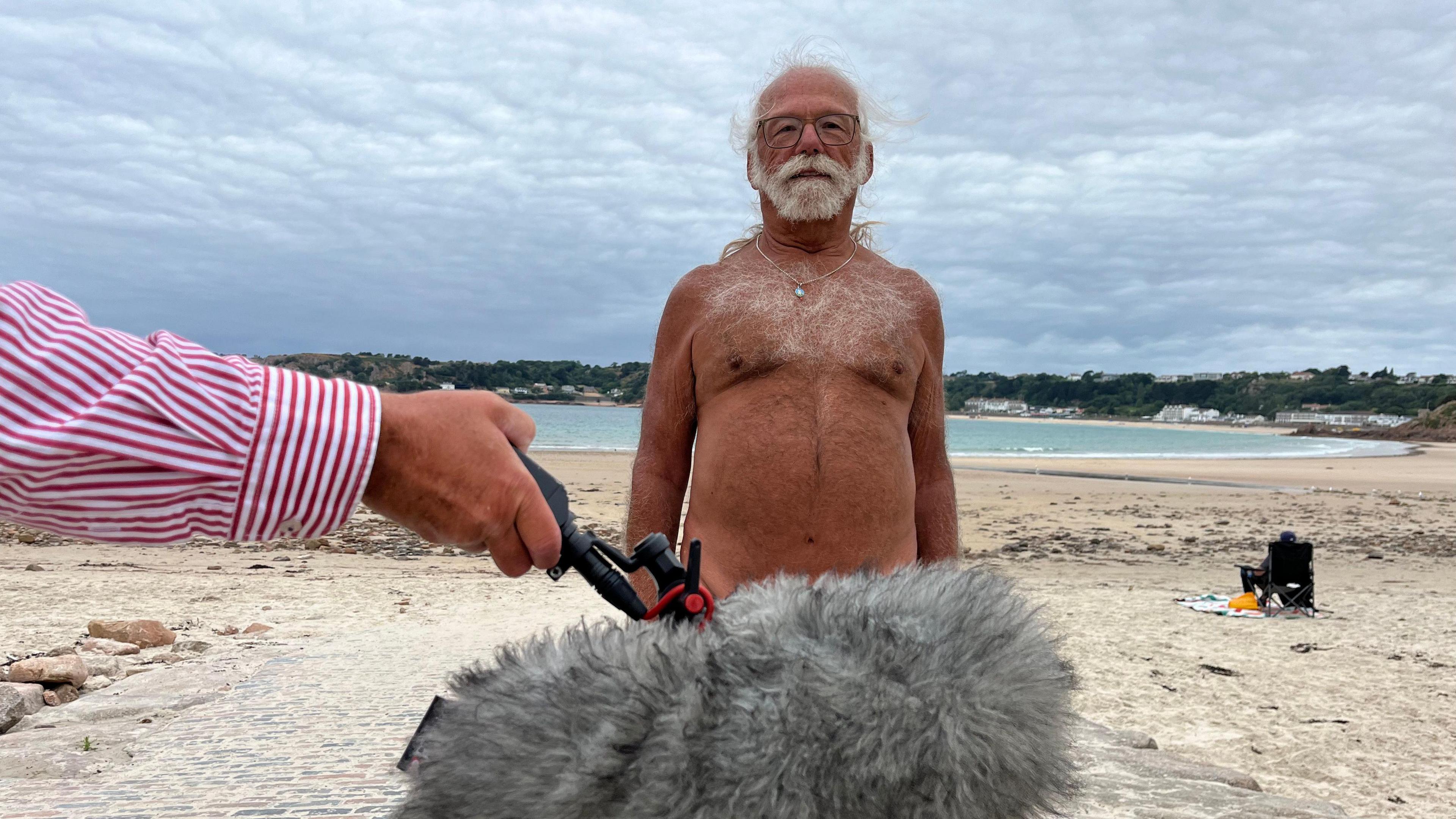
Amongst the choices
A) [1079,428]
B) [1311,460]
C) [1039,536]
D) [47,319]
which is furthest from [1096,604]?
[1079,428]

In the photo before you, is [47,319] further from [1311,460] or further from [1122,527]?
[1311,460]

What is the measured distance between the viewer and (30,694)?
4078mm

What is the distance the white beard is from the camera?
2748 millimetres

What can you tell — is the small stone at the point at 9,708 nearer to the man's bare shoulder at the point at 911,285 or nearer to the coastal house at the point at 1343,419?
the man's bare shoulder at the point at 911,285

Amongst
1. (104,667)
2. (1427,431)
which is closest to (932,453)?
(104,667)

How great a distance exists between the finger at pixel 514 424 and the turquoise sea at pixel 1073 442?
20.3 meters

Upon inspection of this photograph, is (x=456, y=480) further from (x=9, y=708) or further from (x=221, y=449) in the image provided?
(x=9, y=708)

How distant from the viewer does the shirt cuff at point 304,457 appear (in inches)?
43.5

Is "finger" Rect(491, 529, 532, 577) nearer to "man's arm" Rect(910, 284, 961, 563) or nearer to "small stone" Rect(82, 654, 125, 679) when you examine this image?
"man's arm" Rect(910, 284, 961, 563)

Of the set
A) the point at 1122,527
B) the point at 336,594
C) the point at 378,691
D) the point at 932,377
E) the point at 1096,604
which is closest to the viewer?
the point at 932,377

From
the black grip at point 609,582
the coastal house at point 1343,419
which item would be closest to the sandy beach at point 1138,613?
the black grip at point 609,582

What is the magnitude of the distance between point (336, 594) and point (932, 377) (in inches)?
288

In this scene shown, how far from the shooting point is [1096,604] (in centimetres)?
905

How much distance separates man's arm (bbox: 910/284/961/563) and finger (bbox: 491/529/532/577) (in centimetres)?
174
